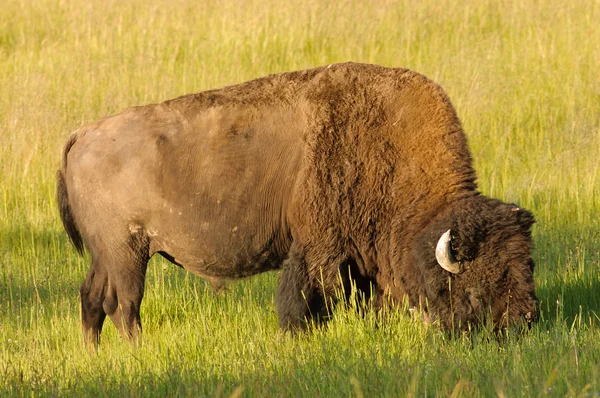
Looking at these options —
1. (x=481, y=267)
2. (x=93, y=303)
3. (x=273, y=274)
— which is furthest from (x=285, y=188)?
(x=273, y=274)

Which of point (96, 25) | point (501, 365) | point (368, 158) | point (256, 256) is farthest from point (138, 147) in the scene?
point (96, 25)

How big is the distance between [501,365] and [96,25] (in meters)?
11.4

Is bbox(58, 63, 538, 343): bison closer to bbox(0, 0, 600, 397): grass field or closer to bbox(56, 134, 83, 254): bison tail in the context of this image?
bbox(56, 134, 83, 254): bison tail

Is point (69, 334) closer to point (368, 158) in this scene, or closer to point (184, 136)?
point (184, 136)

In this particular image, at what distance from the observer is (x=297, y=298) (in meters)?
6.09

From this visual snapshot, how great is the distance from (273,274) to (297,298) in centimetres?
187

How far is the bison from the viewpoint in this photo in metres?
6.15

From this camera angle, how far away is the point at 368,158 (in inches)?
244

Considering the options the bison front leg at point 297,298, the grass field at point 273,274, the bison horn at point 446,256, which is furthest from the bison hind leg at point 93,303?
the bison horn at point 446,256

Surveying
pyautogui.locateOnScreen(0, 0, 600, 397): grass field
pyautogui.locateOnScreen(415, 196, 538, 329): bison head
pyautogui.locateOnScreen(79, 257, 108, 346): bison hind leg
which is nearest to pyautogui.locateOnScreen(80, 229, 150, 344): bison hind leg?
pyautogui.locateOnScreen(79, 257, 108, 346): bison hind leg

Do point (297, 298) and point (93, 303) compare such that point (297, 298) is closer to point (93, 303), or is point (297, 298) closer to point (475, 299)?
point (475, 299)

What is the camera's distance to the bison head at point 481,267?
220 inches

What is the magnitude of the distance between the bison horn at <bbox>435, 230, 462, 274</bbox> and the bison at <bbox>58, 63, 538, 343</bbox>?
7.3 inches

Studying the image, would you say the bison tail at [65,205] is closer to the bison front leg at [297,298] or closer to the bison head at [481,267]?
the bison front leg at [297,298]
